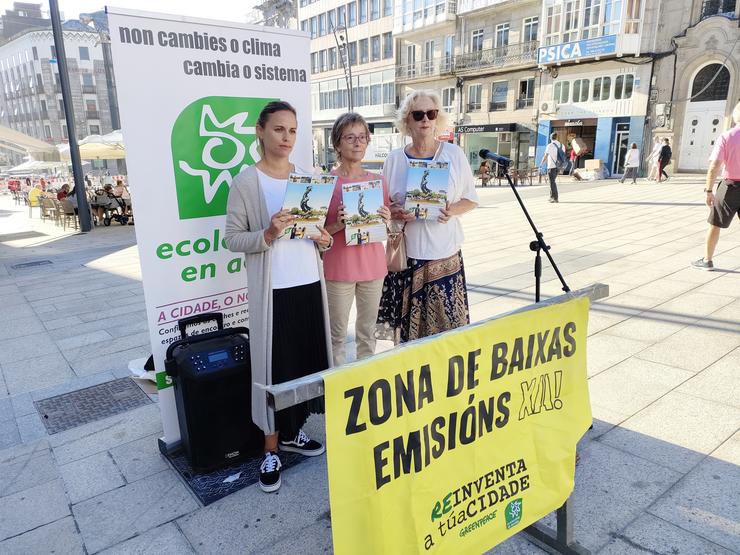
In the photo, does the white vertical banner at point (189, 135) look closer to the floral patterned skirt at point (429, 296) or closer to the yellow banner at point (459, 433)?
the floral patterned skirt at point (429, 296)

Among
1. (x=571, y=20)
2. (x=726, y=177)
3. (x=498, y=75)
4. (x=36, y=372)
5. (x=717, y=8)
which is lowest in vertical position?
(x=36, y=372)

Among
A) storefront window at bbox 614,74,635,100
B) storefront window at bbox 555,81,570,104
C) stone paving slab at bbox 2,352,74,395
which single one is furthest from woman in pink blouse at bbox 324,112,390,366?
storefront window at bbox 555,81,570,104

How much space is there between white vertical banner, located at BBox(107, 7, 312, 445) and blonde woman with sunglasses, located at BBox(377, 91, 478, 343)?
650mm

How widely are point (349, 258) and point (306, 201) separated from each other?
0.55 meters

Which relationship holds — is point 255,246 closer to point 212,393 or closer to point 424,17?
point 212,393

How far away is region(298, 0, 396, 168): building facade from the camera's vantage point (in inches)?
1581

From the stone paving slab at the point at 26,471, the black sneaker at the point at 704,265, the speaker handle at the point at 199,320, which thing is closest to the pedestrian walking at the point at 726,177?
the black sneaker at the point at 704,265

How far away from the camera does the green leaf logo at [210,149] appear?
263cm

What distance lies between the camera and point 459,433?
1726 mm

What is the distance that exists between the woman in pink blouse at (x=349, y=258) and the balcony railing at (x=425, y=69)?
34562mm

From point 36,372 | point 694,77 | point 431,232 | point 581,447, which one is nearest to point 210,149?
point 431,232

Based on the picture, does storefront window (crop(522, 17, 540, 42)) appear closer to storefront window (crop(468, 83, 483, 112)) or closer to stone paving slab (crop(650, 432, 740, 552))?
storefront window (crop(468, 83, 483, 112))

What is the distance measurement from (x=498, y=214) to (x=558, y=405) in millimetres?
11431

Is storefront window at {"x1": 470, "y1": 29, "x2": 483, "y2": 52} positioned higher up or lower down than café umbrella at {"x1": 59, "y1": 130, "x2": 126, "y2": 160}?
higher up
